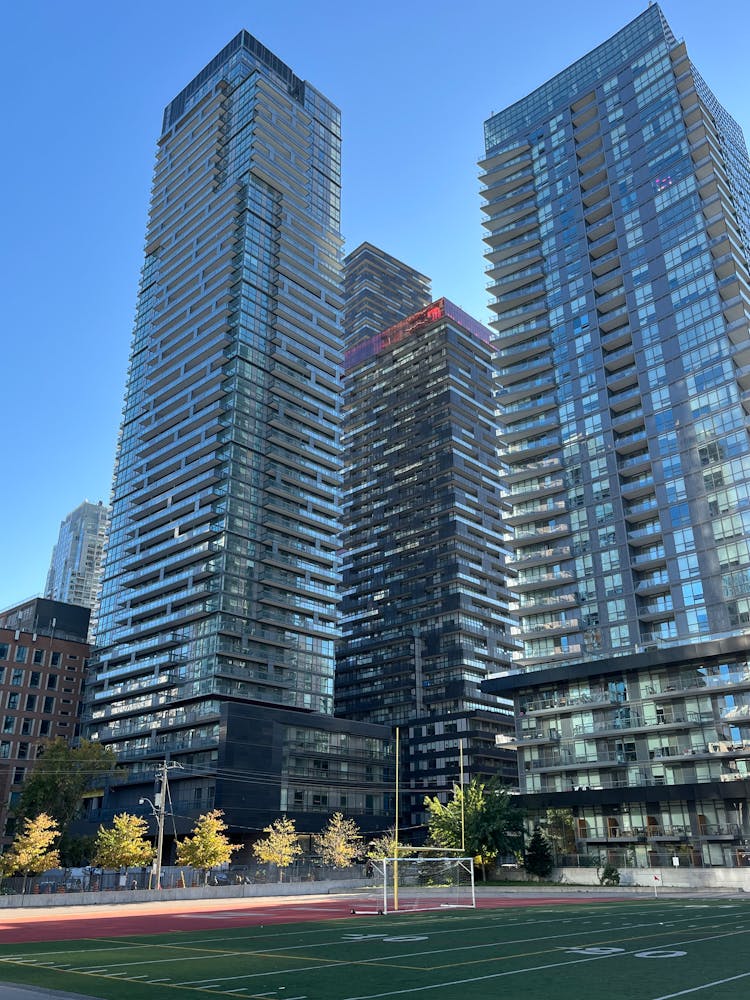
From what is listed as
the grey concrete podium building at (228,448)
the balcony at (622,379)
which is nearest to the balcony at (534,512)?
the balcony at (622,379)

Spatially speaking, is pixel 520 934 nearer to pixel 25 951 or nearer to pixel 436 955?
pixel 436 955

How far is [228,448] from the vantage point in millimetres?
120875

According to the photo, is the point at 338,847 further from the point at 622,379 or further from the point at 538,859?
the point at 622,379

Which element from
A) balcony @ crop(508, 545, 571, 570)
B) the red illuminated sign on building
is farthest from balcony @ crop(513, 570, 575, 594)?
the red illuminated sign on building

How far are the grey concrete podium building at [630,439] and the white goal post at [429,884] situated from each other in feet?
54.0

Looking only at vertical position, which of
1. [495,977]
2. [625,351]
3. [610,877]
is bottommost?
[610,877]

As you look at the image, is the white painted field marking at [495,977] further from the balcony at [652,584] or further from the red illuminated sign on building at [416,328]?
the red illuminated sign on building at [416,328]

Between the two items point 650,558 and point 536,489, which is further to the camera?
point 536,489

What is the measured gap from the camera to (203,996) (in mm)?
16016

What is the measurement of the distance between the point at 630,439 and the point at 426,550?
65.2 metres

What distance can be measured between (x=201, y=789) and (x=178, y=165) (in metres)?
113

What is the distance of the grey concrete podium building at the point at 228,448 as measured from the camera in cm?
11138

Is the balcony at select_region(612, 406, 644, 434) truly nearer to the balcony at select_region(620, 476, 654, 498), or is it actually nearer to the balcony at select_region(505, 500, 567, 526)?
the balcony at select_region(620, 476, 654, 498)

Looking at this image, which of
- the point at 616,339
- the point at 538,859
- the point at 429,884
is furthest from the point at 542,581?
the point at 429,884
